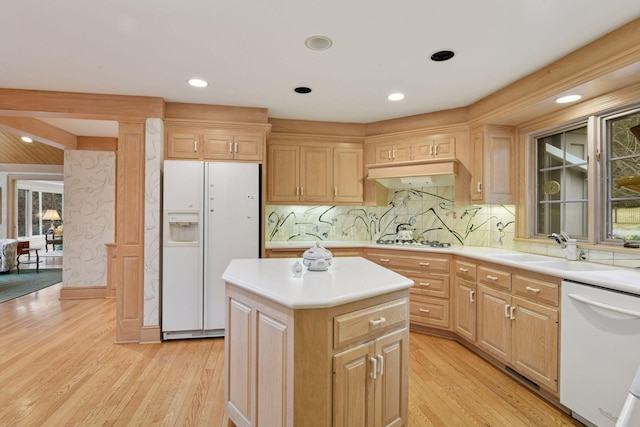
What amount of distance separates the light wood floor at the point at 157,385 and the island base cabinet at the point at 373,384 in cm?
47

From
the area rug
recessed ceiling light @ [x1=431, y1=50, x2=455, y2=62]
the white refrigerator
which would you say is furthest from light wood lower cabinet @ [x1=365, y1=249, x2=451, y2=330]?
the area rug

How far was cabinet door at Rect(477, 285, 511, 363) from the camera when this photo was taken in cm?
254

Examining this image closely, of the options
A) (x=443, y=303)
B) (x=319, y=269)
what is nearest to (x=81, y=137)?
(x=319, y=269)

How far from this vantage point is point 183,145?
340 cm

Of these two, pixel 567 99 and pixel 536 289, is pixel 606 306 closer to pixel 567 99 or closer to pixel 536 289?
pixel 536 289

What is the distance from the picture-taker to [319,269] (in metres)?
2.05

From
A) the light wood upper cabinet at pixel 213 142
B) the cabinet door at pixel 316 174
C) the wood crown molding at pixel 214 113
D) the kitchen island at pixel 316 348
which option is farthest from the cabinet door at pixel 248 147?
the kitchen island at pixel 316 348

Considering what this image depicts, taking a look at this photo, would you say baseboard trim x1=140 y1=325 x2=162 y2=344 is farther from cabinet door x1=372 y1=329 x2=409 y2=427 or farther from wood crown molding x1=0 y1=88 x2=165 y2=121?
cabinet door x1=372 y1=329 x2=409 y2=427

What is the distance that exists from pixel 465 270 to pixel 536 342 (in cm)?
91

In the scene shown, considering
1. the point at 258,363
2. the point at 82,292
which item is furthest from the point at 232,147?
→ the point at 82,292

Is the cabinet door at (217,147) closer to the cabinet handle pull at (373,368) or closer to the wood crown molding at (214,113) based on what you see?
the wood crown molding at (214,113)

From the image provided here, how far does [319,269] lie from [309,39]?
1.52 meters

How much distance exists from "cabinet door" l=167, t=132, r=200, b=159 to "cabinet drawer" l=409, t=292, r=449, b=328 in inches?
110

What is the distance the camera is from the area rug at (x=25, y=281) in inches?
203
